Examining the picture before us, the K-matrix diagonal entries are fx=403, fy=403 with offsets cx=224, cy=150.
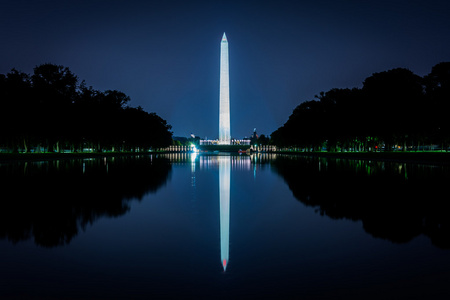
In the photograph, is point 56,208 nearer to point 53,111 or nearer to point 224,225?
point 224,225

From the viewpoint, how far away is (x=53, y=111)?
195 feet

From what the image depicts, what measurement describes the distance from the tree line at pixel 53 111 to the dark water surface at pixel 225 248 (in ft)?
154

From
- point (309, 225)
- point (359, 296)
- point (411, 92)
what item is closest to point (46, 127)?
point (411, 92)

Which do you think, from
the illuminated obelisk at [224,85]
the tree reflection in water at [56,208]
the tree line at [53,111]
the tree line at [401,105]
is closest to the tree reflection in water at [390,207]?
the tree reflection in water at [56,208]

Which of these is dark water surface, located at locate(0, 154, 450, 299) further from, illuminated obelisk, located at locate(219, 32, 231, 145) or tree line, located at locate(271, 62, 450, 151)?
illuminated obelisk, located at locate(219, 32, 231, 145)

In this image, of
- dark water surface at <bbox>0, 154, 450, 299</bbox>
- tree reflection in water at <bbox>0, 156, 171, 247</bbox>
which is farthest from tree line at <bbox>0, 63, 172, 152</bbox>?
dark water surface at <bbox>0, 154, 450, 299</bbox>

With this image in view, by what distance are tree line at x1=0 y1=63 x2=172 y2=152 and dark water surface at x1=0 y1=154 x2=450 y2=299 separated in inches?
1850

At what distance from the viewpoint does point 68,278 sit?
5.69 m

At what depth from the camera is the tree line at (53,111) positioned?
2164 inches

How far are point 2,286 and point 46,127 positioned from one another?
5800cm

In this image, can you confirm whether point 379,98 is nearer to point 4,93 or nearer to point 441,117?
point 441,117

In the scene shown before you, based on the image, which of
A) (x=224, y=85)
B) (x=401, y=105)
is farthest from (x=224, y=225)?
(x=224, y=85)

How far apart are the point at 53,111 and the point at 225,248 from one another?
58.3m

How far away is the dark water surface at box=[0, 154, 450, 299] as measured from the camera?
5.32 m
